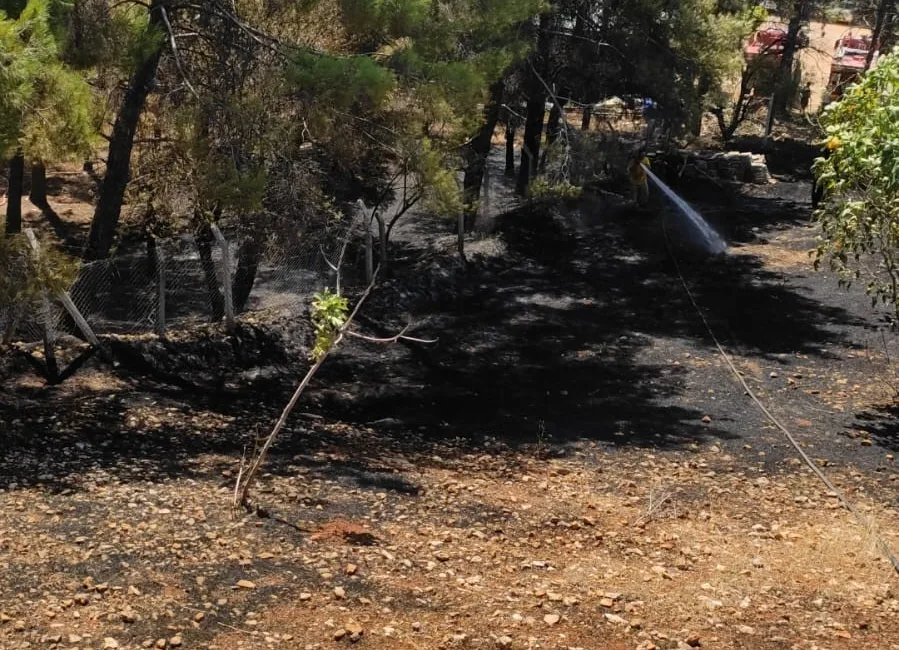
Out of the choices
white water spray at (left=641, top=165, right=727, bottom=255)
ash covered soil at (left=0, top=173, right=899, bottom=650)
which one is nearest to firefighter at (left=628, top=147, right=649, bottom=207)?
white water spray at (left=641, top=165, right=727, bottom=255)

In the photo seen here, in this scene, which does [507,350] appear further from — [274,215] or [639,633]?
[639,633]

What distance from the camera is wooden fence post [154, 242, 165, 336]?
10.1 meters

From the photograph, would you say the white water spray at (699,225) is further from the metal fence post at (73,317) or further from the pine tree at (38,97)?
the pine tree at (38,97)

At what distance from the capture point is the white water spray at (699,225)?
1852 cm

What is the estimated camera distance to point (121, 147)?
32.3 feet

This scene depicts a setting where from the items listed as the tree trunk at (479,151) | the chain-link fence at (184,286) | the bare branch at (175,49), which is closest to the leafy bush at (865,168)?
the chain-link fence at (184,286)

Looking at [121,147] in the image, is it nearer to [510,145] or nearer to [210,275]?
[210,275]

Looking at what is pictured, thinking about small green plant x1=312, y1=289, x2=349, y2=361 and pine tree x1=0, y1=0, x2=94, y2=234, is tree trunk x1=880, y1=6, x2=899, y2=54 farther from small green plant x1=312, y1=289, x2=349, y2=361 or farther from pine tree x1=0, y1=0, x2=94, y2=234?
small green plant x1=312, y1=289, x2=349, y2=361

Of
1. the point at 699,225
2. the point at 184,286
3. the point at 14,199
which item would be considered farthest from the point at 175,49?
the point at 699,225

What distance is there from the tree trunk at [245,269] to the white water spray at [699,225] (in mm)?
9433

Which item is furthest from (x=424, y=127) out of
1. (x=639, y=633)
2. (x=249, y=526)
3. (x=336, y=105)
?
(x=639, y=633)

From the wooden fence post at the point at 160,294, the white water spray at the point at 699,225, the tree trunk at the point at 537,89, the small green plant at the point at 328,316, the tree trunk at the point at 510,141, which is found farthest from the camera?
the tree trunk at the point at 510,141

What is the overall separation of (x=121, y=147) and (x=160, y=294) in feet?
5.18

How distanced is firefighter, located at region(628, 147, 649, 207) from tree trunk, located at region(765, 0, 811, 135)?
7.51 meters
